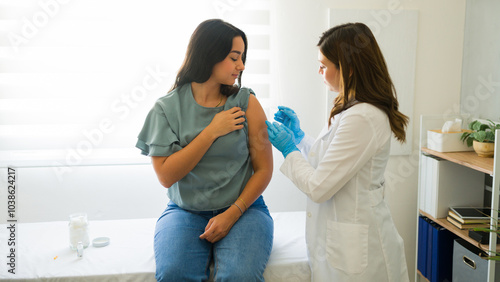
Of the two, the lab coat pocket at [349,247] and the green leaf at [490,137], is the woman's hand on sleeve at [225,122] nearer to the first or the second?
the lab coat pocket at [349,247]

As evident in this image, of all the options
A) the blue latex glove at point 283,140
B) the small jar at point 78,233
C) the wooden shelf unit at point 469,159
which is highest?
the blue latex glove at point 283,140

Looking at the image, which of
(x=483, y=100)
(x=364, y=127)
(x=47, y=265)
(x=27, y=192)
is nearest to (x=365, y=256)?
(x=364, y=127)

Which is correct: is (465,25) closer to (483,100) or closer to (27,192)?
(483,100)

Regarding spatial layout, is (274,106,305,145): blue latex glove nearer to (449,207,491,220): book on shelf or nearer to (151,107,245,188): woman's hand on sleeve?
(151,107,245,188): woman's hand on sleeve

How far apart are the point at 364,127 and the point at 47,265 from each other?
3.94 ft

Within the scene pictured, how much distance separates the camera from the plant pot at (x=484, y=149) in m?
1.94

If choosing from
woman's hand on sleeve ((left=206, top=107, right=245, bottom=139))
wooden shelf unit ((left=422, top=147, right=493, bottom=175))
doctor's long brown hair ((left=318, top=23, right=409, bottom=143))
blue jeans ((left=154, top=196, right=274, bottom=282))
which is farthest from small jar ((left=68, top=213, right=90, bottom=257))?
wooden shelf unit ((left=422, top=147, right=493, bottom=175))

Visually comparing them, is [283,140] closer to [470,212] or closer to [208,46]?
[208,46]

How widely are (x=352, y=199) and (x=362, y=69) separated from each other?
421 millimetres

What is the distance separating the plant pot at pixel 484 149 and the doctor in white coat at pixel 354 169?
769mm

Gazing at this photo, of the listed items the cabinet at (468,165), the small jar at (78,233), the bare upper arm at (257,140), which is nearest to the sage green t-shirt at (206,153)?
the bare upper arm at (257,140)

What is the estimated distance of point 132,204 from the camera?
2441 millimetres

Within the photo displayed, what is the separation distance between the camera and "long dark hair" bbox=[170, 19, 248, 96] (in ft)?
5.08

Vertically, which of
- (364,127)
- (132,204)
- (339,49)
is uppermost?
(339,49)
